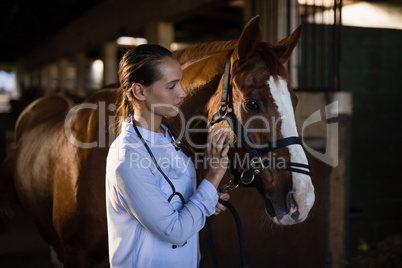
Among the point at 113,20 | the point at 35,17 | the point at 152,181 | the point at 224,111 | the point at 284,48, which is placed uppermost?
the point at 35,17

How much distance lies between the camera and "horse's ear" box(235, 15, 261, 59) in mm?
1433

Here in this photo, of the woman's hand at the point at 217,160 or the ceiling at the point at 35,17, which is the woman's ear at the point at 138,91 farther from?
the ceiling at the point at 35,17

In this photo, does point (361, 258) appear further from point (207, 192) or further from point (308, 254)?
point (207, 192)

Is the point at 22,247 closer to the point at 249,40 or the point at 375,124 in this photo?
the point at 249,40

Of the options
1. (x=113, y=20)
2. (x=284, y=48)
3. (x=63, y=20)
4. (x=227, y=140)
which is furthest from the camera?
(x=63, y=20)

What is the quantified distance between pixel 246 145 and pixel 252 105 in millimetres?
146

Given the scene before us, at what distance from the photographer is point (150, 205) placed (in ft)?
3.61

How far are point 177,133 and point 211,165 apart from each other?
13.6 inches

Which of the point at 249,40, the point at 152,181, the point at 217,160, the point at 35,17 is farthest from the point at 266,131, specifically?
the point at 35,17

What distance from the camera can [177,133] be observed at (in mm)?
1542

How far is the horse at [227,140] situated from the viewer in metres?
1.36

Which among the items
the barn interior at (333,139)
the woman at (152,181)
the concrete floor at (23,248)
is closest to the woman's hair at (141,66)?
the woman at (152,181)

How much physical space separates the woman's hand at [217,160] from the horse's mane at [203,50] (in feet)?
1.77

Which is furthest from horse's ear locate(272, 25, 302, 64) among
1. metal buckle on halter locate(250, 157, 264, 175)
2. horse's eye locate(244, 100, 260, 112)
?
metal buckle on halter locate(250, 157, 264, 175)
